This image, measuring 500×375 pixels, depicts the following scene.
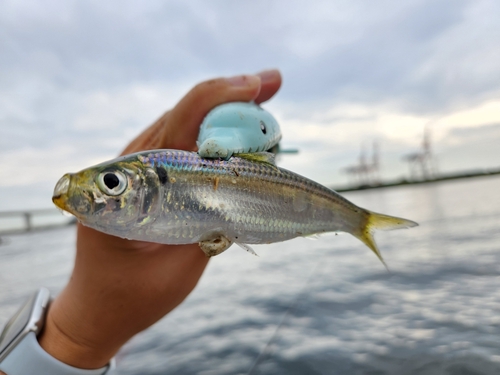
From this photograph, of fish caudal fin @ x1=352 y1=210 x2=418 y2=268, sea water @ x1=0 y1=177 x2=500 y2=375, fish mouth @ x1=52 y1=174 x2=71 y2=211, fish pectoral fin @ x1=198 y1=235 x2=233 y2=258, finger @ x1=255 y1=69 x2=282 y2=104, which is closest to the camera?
fish mouth @ x1=52 y1=174 x2=71 y2=211

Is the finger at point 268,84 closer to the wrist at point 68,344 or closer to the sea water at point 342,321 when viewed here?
the sea water at point 342,321

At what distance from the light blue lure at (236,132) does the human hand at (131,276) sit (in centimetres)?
32

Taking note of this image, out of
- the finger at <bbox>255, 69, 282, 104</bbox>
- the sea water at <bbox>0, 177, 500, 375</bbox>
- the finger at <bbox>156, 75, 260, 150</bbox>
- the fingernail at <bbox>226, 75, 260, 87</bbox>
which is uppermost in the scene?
the finger at <bbox>255, 69, 282, 104</bbox>

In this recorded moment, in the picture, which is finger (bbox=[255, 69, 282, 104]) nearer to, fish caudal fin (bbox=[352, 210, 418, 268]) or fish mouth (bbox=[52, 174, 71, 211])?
fish caudal fin (bbox=[352, 210, 418, 268])

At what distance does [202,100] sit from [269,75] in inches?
36.1

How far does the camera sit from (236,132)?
2.04m

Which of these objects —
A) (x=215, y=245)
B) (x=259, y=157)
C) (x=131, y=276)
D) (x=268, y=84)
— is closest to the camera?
(x=215, y=245)

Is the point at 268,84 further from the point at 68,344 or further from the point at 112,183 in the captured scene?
the point at 68,344

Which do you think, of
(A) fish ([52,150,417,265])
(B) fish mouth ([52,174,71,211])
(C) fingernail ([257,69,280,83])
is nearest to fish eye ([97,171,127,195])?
(A) fish ([52,150,417,265])

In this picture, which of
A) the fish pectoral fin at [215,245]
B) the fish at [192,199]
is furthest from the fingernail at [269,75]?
Result: the fish pectoral fin at [215,245]

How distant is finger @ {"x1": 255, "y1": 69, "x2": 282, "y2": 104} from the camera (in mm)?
3107

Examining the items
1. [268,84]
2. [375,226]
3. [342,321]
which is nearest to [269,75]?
[268,84]

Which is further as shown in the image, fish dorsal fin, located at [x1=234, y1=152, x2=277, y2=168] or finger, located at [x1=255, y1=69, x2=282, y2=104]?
finger, located at [x1=255, y1=69, x2=282, y2=104]

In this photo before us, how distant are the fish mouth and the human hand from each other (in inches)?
43.9
